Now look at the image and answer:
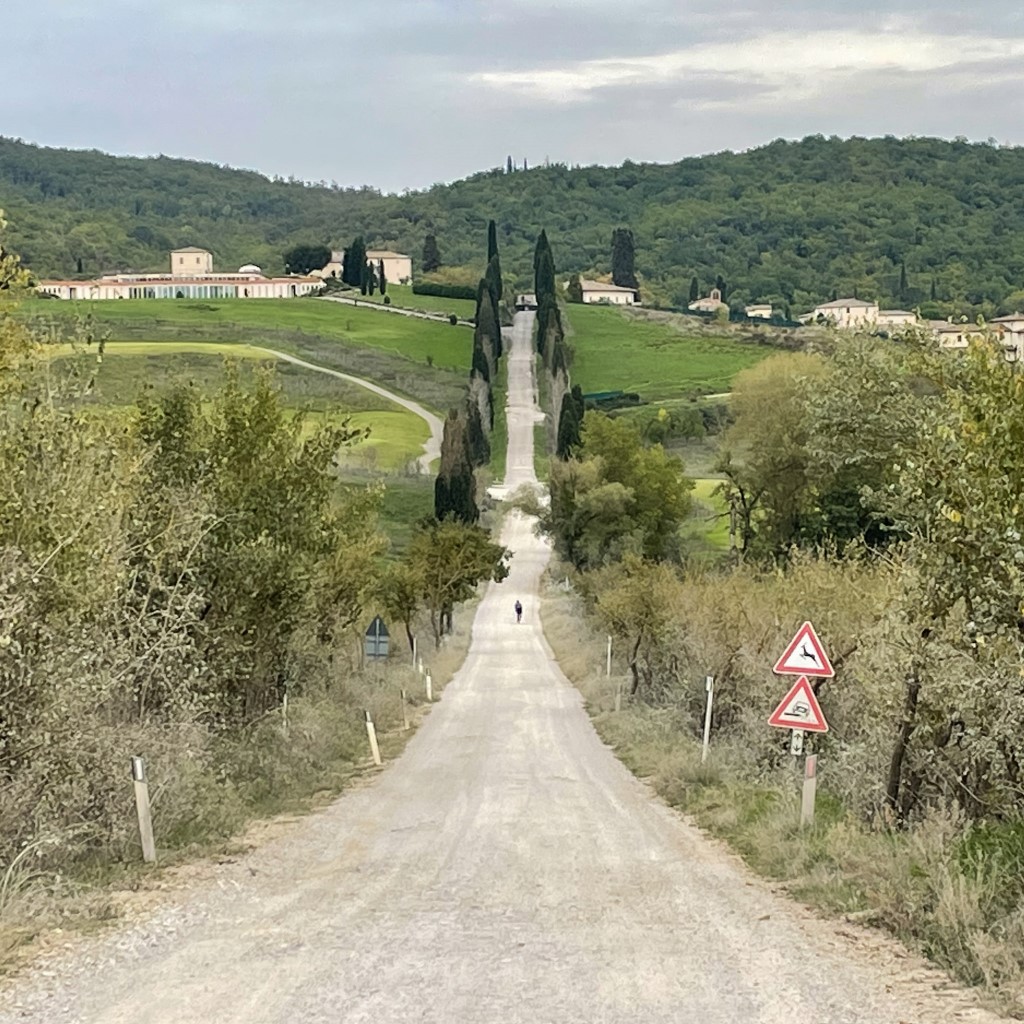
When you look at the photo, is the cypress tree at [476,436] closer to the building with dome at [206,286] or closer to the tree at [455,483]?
the tree at [455,483]

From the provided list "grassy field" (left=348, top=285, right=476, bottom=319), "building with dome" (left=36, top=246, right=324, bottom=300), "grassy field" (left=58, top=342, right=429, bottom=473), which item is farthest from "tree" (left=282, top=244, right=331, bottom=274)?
"grassy field" (left=58, top=342, right=429, bottom=473)

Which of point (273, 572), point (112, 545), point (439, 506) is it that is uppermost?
point (112, 545)

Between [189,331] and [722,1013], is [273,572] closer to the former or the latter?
[722,1013]

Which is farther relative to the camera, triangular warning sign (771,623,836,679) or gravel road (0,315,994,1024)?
triangular warning sign (771,623,836,679)

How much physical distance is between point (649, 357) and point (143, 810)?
121 m

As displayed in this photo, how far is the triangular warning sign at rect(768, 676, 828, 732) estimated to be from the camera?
463 inches

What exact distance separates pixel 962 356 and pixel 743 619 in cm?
827

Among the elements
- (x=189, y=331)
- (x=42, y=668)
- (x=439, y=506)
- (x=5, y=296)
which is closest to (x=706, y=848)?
(x=42, y=668)

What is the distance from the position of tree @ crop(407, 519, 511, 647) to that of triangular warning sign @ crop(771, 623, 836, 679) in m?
32.4

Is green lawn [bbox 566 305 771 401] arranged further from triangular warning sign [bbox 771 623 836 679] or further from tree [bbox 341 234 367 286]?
triangular warning sign [bbox 771 623 836 679]

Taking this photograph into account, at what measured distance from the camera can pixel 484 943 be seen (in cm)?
837

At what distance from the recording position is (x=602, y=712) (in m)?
28.6

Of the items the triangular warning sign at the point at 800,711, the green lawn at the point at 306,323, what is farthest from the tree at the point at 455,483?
the triangular warning sign at the point at 800,711

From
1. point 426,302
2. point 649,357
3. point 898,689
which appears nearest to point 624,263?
point 426,302
